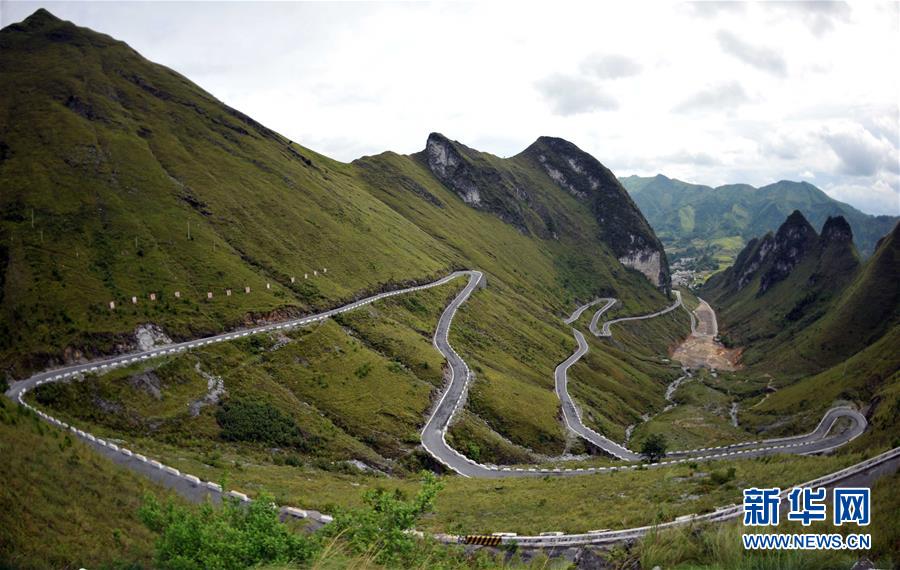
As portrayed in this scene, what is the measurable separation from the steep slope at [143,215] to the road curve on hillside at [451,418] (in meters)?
3.51

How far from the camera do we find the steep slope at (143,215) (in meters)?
59.9

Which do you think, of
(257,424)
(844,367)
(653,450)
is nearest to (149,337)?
(257,424)

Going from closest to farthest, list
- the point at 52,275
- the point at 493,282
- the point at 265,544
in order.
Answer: the point at 265,544, the point at 52,275, the point at 493,282

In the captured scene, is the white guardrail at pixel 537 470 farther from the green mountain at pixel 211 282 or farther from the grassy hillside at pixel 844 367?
the grassy hillside at pixel 844 367

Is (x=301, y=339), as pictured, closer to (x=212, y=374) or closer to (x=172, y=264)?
(x=212, y=374)

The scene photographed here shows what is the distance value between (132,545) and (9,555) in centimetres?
382

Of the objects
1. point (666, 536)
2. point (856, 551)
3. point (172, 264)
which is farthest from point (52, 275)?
point (856, 551)

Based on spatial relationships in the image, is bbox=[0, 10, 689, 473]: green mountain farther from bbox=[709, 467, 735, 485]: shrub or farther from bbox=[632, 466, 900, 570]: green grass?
bbox=[632, 466, 900, 570]: green grass

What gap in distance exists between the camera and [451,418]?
6838cm

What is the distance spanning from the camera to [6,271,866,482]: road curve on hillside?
47.4 meters

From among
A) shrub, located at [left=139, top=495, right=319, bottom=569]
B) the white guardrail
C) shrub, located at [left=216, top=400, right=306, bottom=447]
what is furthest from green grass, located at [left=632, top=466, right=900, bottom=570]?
shrub, located at [left=216, top=400, right=306, bottom=447]

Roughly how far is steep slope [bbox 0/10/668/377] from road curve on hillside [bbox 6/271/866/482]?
3.51m

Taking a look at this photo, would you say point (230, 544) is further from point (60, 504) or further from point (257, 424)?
point (257, 424)

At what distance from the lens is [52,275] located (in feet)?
199
